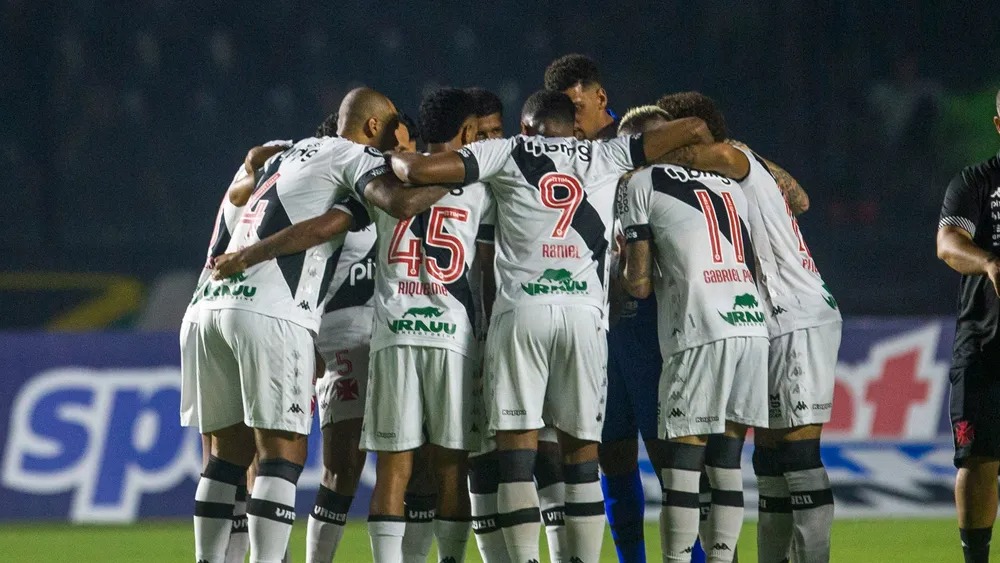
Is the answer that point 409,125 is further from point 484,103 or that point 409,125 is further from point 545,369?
point 545,369

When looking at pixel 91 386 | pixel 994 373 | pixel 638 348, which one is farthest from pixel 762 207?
pixel 91 386

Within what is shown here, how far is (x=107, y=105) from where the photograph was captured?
16.0 m

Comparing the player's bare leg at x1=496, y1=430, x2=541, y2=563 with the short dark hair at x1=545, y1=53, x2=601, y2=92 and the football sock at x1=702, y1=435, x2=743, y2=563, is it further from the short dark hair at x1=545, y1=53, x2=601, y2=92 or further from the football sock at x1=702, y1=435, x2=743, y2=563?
the short dark hair at x1=545, y1=53, x2=601, y2=92

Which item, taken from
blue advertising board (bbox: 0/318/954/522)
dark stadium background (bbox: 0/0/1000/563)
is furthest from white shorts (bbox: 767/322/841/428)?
dark stadium background (bbox: 0/0/1000/563)

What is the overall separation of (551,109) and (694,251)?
2.78 ft

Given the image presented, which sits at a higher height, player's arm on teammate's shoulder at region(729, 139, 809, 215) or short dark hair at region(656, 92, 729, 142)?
short dark hair at region(656, 92, 729, 142)

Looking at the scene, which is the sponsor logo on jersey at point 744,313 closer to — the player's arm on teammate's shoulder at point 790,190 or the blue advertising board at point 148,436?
the player's arm on teammate's shoulder at point 790,190

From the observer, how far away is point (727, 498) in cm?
517

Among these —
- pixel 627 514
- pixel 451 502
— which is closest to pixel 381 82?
pixel 627 514

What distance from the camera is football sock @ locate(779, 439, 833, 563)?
517 centimetres

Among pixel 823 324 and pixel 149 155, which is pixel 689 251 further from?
pixel 149 155

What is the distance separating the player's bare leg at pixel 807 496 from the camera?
5.18m

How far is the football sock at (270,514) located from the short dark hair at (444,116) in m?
1.52

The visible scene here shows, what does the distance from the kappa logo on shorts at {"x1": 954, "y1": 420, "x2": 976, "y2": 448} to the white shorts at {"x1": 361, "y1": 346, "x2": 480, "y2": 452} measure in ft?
7.09
